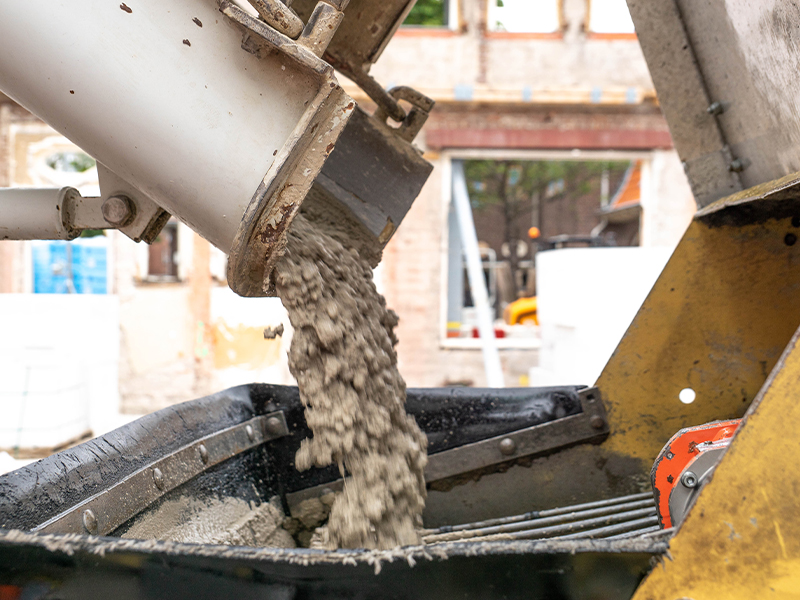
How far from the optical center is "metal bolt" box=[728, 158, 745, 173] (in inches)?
63.8

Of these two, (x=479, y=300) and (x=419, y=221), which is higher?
(x=419, y=221)

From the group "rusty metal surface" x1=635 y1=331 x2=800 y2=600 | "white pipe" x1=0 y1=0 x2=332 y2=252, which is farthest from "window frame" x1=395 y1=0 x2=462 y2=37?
"rusty metal surface" x1=635 y1=331 x2=800 y2=600

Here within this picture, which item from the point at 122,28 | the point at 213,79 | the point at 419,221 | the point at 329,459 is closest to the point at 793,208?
the point at 329,459

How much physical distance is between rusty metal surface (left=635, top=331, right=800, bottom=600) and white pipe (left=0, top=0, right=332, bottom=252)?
0.73m

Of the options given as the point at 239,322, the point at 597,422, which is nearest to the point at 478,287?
the point at 239,322

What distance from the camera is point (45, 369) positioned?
3.86m

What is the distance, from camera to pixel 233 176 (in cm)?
101

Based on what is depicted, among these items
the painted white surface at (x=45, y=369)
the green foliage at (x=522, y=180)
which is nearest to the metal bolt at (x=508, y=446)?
the painted white surface at (x=45, y=369)

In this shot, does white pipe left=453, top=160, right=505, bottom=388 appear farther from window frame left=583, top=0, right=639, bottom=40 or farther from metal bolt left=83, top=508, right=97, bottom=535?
metal bolt left=83, top=508, right=97, bottom=535

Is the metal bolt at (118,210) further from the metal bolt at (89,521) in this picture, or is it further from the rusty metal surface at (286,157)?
the metal bolt at (89,521)

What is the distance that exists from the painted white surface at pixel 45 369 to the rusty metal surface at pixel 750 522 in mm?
3973

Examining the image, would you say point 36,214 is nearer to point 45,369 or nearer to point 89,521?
point 89,521

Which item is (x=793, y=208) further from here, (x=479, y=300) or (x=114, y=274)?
(x=114, y=274)

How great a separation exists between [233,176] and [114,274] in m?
5.41
